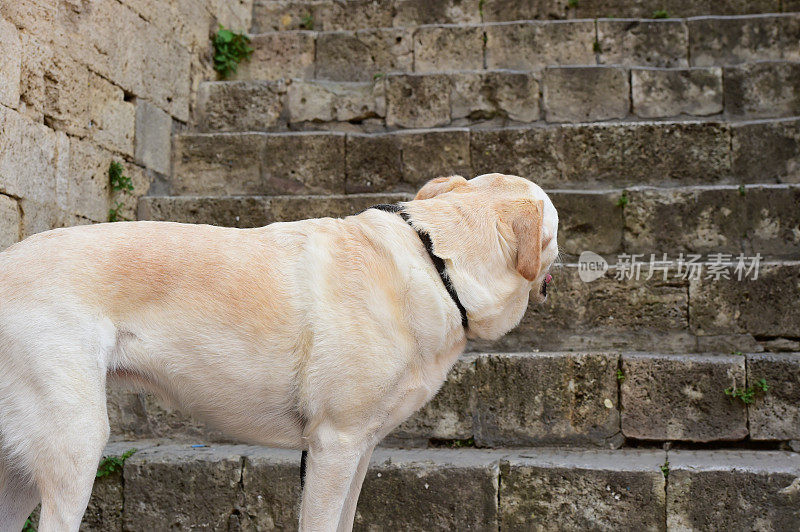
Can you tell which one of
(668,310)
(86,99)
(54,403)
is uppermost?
(86,99)

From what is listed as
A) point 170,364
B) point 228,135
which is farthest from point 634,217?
point 170,364

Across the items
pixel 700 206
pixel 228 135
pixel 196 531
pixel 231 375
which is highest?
pixel 228 135

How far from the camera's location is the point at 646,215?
5098 millimetres

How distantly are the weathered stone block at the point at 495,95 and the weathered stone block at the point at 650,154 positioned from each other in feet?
2.44

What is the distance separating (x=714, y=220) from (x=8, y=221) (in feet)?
14.0

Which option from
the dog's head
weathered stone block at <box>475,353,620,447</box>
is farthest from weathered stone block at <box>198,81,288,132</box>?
the dog's head

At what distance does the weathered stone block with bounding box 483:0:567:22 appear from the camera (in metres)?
7.23

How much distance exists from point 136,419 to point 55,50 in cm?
224

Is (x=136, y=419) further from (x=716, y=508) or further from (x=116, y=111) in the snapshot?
(x=716, y=508)

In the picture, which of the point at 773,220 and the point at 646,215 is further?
the point at 646,215

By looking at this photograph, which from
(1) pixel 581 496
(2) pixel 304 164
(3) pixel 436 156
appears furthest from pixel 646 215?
(2) pixel 304 164

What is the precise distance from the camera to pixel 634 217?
511 centimetres

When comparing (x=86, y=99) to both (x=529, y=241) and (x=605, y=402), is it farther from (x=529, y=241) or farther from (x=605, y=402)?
(x=605, y=402)

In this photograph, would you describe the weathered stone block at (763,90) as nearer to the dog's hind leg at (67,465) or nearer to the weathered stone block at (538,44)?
the weathered stone block at (538,44)
